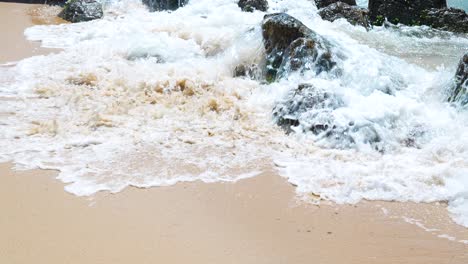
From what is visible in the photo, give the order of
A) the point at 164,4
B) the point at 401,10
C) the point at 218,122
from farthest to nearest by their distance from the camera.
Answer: the point at 164,4, the point at 401,10, the point at 218,122

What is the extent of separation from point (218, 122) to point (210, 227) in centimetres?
212

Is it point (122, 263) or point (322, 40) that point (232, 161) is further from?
point (322, 40)

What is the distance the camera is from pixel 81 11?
11.2 m

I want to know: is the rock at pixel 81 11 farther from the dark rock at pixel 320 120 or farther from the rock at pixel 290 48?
the dark rock at pixel 320 120

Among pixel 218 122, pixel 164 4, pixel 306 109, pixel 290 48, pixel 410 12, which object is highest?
pixel 164 4

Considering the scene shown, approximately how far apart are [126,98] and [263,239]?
10.8 feet

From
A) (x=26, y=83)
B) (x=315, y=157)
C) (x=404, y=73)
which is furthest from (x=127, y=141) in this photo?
(x=404, y=73)

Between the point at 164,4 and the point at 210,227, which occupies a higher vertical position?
the point at 164,4

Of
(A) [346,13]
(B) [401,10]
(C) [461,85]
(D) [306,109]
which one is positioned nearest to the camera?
(D) [306,109]

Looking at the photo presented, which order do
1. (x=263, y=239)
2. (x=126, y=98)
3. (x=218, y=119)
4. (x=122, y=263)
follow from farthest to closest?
(x=126, y=98) → (x=218, y=119) → (x=263, y=239) → (x=122, y=263)

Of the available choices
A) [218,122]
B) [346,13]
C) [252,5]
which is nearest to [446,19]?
[346,13]

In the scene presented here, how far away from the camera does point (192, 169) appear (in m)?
4.59

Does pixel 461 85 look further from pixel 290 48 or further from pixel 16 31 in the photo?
pixel 16 31

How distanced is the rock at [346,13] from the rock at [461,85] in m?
5.11
